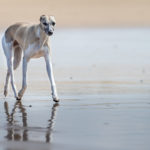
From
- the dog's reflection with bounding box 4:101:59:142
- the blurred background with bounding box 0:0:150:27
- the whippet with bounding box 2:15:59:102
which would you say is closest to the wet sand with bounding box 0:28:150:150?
the dog's reflection with bounding box 4:101:59:142

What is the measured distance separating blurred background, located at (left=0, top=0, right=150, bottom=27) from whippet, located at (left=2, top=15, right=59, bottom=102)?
1847cm

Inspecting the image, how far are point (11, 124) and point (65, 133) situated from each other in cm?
91

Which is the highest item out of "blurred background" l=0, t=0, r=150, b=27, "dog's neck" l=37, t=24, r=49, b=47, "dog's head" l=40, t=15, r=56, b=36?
"dog's head" l=40, t=15, r=56, b=36

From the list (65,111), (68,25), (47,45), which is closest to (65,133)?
(65,111)

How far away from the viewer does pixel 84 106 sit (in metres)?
9.45

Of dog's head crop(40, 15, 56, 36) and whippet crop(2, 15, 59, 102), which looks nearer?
dog's head crop(40, 15, 56, 36)

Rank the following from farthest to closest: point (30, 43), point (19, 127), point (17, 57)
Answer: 1. point (17, 57)
2. point (30, 43)
3. point (19, 127)

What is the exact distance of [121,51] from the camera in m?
19.0

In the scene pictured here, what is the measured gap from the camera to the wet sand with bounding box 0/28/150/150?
6922 millimetres

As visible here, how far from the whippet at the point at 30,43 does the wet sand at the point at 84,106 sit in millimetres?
334

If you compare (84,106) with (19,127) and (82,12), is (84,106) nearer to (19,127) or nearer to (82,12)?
(19,127)

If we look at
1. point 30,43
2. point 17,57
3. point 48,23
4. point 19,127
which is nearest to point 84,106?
point 48,23

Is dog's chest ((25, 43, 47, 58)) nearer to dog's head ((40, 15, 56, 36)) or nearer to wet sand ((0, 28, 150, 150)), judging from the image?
dog's head ((40, 15, 56, 36))

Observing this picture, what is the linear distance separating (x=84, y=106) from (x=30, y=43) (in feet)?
5.67
